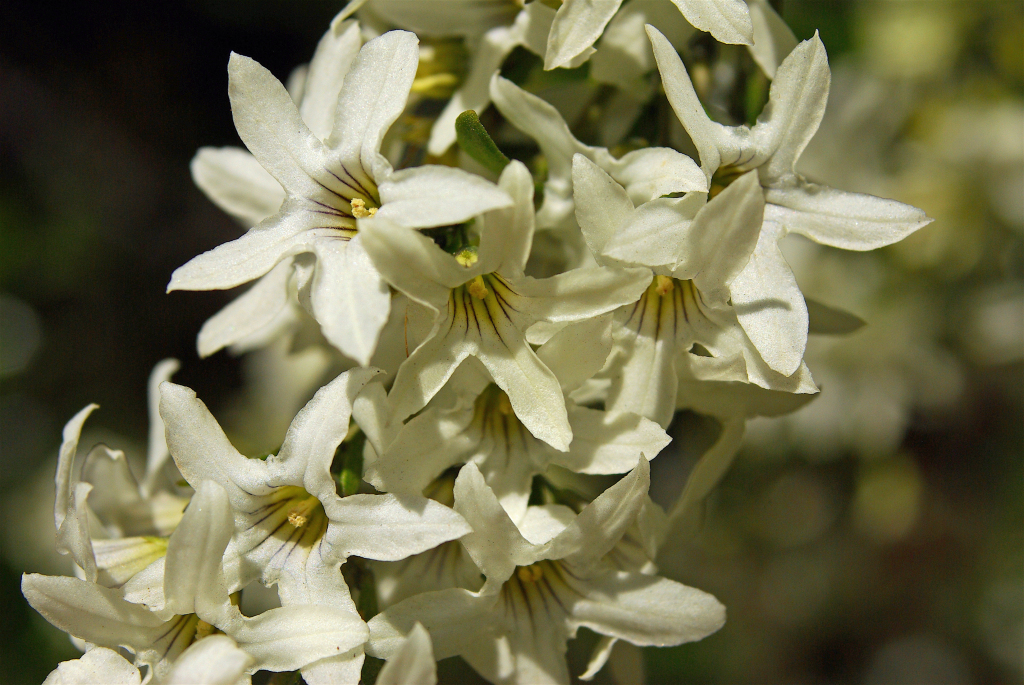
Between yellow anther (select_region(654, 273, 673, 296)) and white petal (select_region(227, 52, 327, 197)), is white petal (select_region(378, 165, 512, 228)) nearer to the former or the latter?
white petal (select_region(227, 52, 327, 197))

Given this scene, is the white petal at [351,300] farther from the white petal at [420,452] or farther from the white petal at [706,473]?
the white petal at [706,473]

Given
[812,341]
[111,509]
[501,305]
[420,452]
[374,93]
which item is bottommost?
[812,341]

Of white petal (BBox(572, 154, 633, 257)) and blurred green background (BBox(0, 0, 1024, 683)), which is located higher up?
white petal (BBox(572, 154, 633, 257))

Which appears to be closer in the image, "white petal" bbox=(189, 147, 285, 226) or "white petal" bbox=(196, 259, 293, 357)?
"white petal" bbox=(196, 259, 293, 357)

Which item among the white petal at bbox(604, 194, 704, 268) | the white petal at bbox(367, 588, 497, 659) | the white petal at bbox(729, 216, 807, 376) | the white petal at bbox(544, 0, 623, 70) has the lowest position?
the white petal at bbox(367, 588, 497, 659)

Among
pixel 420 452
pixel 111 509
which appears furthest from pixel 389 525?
pixel 111 509

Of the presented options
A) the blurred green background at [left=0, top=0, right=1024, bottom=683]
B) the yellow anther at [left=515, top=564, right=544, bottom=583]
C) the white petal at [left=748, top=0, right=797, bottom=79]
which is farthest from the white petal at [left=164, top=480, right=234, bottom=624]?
the blurred green background at [left=0, top=0, right=1024, bottom=683]

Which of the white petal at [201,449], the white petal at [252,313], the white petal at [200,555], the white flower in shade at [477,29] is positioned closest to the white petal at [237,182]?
the white petal at [252,313]

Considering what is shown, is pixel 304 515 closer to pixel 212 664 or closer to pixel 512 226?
pixel 212 664
